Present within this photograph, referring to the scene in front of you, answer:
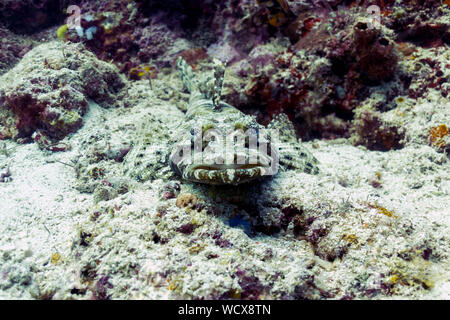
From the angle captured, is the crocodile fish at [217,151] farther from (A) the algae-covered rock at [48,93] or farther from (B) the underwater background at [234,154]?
(A) the algae-covered rock at [48,93]

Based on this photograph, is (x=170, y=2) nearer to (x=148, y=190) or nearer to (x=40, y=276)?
(x=148, y=190)

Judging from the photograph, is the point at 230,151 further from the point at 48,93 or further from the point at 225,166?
the point at 48,93

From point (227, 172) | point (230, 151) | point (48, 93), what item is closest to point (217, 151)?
point (230, 151)

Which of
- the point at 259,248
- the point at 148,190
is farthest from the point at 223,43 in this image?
the point at 259,248

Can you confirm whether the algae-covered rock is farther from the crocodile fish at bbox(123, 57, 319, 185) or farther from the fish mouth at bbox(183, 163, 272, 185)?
the fish mouth at bbox(183, 163, 272, 185)

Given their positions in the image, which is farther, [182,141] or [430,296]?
[182,141]

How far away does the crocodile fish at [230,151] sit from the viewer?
240 centimetres

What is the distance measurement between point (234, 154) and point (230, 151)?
0.08 m

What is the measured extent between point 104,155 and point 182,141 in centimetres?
164

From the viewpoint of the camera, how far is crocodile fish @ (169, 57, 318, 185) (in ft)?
7.87

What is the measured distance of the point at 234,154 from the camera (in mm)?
2395

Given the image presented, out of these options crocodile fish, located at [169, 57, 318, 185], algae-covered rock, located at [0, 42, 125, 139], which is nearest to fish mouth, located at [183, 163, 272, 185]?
crocodile fish, located at [169, 57, 318, 185]

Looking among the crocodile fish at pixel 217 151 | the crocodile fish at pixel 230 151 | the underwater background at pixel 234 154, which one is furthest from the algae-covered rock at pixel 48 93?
the crocodile fish at pixel 230 151
